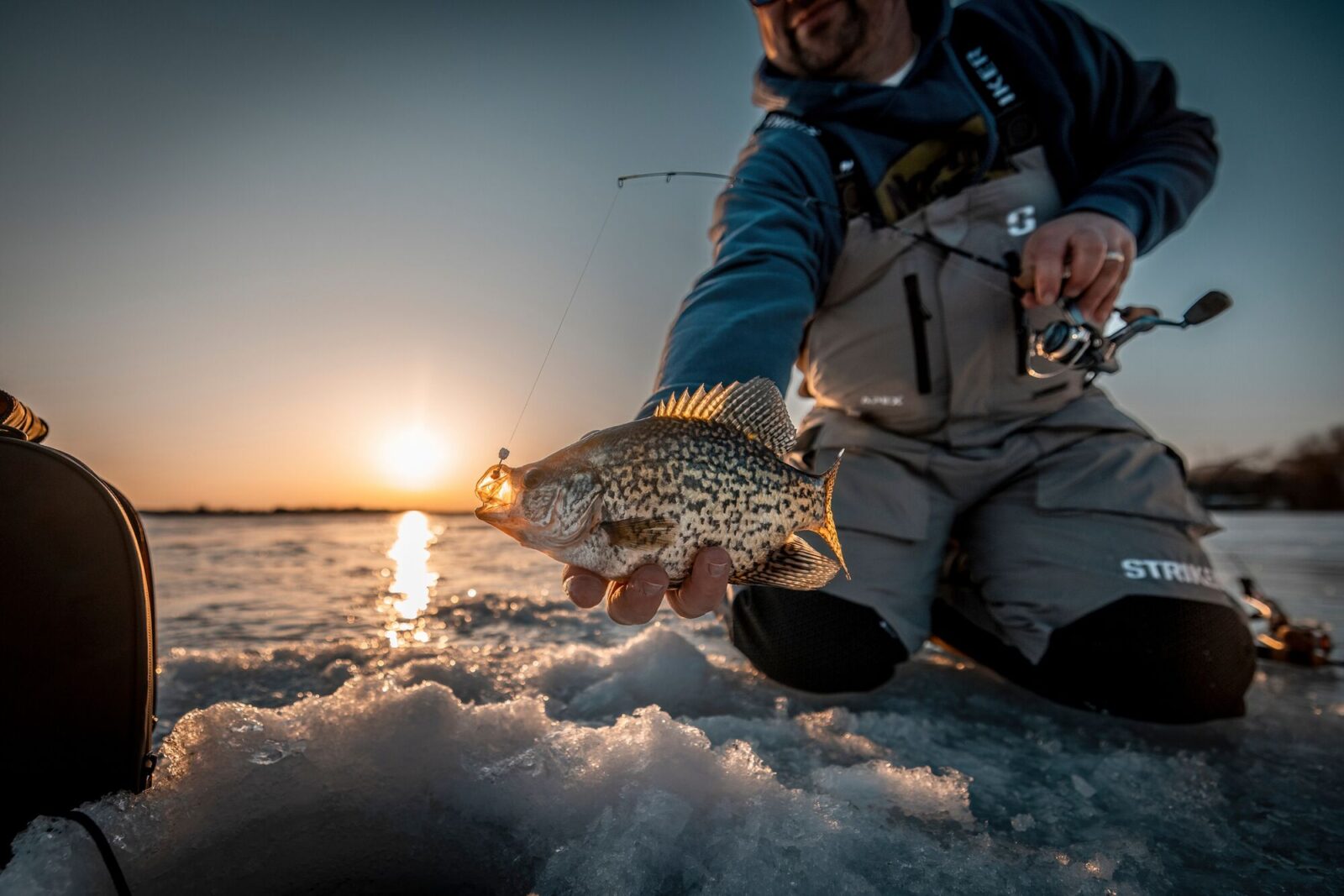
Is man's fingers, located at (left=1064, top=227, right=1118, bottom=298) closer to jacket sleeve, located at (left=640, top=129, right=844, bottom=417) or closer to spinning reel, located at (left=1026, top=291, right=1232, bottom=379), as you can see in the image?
spinning reel, located at (left=1026, top=291, right=1232, bottom=379)

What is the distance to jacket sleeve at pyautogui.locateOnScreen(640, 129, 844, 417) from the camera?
250 cm

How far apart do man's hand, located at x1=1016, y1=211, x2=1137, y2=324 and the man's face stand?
5.40 ft

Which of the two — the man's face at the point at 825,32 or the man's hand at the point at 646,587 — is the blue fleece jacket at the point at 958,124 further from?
the man's hand at the point at 646,587

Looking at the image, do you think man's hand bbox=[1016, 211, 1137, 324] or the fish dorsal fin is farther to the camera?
man's hand bbox=[1016, 211, 1137, 324]

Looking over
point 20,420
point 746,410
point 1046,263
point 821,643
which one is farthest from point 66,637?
point 1046,263

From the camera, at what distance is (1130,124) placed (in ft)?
13.6

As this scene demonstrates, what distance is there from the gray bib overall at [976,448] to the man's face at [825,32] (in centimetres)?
109

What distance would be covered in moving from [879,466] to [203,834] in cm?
315

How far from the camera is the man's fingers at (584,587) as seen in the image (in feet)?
6.08

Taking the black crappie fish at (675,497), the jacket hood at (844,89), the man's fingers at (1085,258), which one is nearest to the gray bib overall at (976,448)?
the man's fingers at (1085,258)

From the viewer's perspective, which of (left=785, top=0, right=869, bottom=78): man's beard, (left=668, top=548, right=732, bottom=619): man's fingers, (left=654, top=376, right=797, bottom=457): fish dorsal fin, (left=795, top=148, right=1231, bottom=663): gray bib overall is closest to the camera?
(left=668, top=548, right=732, bottom=619): man's fingers

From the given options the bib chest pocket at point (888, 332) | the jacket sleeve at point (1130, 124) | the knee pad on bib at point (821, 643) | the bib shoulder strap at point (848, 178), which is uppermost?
the jacket sleeve at point (1130, 124)

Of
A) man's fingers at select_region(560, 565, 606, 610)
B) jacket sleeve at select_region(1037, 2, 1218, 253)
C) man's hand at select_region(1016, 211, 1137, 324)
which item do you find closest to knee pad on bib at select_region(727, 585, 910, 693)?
man's fingers at select_region(560, 565, 606, 610)

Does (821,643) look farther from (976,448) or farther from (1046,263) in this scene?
(1046,263)
